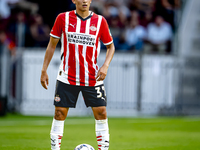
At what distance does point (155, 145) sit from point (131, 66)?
902 centimetres

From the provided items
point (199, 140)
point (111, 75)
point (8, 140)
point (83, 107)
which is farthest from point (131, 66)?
point (8, 140)

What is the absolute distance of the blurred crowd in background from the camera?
1655 cm

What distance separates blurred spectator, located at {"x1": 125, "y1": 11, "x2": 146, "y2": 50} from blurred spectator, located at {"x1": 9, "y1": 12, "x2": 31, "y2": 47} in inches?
152

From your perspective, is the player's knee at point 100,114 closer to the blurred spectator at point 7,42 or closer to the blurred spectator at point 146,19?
the blurred spectator at point 7,42

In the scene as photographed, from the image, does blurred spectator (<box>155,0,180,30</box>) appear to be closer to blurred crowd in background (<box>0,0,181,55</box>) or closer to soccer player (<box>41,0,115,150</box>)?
blurred crowd in background (<box>0,0,181,55</box>)

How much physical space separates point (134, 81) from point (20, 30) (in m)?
4.77

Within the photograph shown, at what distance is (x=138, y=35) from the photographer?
Answer: 1688 centimetres

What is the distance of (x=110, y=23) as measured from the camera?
17094 millimetres

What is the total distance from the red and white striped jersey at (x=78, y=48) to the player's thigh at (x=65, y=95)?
2.5 inches

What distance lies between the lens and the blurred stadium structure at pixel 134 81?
52.3 feet

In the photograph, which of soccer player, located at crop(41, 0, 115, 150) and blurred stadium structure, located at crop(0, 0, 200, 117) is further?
blurred stadium structure, located at crop(0, 0, 200, 117)

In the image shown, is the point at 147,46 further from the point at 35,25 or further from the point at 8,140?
the point at 8,140

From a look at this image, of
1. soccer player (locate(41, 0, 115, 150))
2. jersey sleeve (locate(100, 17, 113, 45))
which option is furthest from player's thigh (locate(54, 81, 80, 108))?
jersey sleeve (locate(100, 17, 113, 45))

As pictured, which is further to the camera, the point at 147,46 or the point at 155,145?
the point at 147,46
